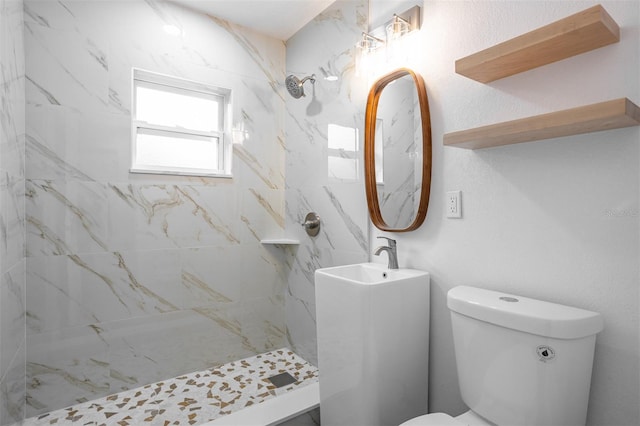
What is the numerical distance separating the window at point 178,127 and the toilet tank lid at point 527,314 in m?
1.76

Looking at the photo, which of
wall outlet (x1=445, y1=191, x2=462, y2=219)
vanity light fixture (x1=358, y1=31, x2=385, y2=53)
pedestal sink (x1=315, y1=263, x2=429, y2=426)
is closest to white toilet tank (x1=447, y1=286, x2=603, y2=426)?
pedestal sink (x1=315, y1=263, x2=429, y2=426)

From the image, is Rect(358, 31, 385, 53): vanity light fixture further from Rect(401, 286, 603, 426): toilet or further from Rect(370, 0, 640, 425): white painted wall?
Rect(401, 286, 603, 426): toilet

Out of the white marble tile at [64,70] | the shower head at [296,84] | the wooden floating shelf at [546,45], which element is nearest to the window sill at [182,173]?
the white marble tile at [64,70]

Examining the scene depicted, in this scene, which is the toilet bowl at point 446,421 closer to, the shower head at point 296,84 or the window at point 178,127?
the window at point 178,127

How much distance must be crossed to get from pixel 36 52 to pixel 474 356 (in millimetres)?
2509

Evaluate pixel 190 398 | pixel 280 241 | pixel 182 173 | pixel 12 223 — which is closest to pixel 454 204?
pixel 280 241

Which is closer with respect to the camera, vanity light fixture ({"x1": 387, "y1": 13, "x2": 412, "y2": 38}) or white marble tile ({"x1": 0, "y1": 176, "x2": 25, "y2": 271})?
white marble tile ({"x1": 0, "y1": 176, "x2": 25, "y2": 271})

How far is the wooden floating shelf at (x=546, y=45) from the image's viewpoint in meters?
0.95

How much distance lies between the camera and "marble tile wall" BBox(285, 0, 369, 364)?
2002 millimetres

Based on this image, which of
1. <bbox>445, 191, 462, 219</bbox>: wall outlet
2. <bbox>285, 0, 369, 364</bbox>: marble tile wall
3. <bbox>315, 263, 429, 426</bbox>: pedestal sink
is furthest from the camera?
<bbox>285, 0, 369, 364</bbox>: marble tile wall

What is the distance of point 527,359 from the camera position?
1.02 m

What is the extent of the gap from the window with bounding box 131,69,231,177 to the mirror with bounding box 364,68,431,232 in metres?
1.10

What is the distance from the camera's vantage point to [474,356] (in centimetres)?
117

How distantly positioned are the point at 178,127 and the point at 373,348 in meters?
1.84
